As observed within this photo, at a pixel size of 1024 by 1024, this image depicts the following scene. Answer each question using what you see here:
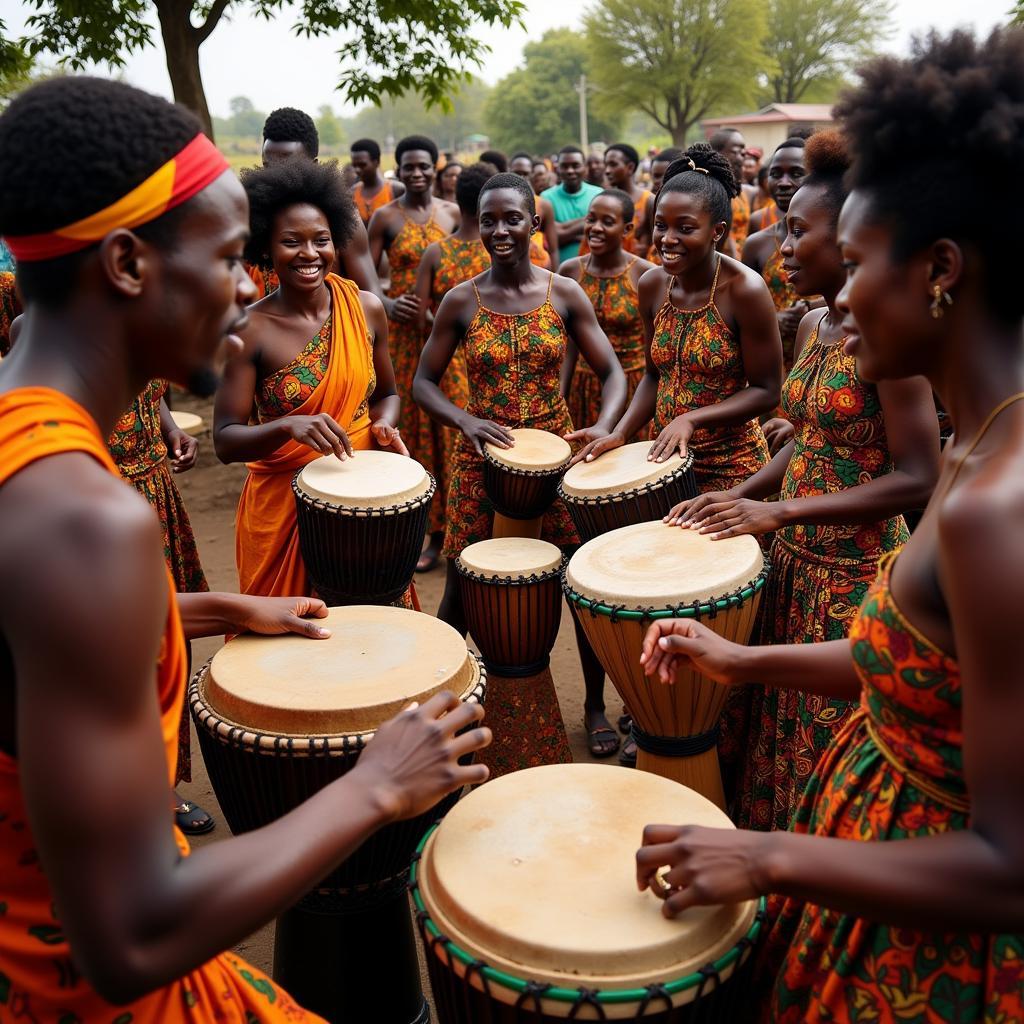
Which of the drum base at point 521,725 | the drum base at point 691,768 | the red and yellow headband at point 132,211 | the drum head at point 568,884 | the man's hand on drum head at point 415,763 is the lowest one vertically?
the drum base at point 521,725

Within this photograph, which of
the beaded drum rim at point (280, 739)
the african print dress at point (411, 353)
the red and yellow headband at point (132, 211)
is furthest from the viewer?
the african print dress at point (411, 353)

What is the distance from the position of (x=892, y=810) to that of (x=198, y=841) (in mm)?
3201

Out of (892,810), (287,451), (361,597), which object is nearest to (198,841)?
(361,597)

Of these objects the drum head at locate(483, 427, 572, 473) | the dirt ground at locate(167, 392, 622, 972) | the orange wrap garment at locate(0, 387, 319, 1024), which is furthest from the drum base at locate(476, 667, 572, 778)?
the orange wrap garment at locate(0, 387, 319, 1024)

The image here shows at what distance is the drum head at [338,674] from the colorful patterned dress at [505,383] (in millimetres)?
2047

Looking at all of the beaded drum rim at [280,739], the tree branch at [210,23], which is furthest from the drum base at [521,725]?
the tree branch at [210,23]

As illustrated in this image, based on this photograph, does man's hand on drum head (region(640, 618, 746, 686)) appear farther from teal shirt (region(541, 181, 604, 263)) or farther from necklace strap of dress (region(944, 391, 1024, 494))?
teal shirt (region(541, 181, 604, 263))

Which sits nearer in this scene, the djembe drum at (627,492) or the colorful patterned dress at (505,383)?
the djembe drum at (627,492)

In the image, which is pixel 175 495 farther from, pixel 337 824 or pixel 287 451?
pixel 337 824

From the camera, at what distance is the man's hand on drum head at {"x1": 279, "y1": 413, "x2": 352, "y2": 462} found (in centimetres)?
360

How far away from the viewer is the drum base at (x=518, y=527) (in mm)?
4496

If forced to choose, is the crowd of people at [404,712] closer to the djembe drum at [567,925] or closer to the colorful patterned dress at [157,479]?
the djembe drum at [567,925]

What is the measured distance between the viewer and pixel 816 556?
3180 millimetres

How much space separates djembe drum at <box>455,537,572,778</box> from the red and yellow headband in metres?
2.71
